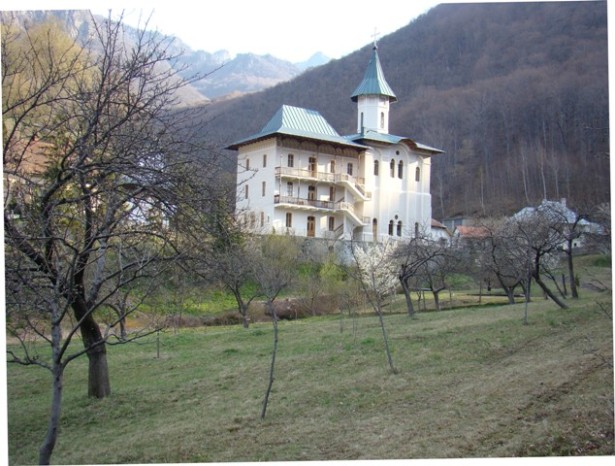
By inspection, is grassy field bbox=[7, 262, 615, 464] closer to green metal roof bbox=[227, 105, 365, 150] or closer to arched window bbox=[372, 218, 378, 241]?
green metal roof bbox=[227, 105, 365, 150]

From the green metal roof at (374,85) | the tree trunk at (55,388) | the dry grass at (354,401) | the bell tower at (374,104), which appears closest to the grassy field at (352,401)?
the dry grass at (354,401)

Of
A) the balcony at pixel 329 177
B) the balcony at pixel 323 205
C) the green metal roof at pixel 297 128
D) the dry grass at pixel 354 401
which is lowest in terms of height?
the dry grass at pixel 354 401

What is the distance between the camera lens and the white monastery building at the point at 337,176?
38438 millimetres

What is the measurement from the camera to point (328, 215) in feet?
134

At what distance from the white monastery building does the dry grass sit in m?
21.9

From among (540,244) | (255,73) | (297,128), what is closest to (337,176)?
(297,128)

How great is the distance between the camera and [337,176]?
40.2 meters

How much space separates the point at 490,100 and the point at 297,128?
121 feet

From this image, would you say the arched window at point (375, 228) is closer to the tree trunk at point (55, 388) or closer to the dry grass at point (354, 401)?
the dry grass at point (354, 401)

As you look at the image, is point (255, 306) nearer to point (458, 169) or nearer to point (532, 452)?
point (532, 452)

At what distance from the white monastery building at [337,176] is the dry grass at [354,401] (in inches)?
863

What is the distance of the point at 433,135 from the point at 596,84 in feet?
105

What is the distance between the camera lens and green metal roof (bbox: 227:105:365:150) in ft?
126

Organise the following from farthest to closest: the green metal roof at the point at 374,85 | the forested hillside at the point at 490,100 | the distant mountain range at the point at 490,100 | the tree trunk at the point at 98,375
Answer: the forested hillside at the point at 490,100 → the distant mountain range at the point at 490,100 → the green metal roof at the point at 374,85 → the tree trunk at the point at 98,375
